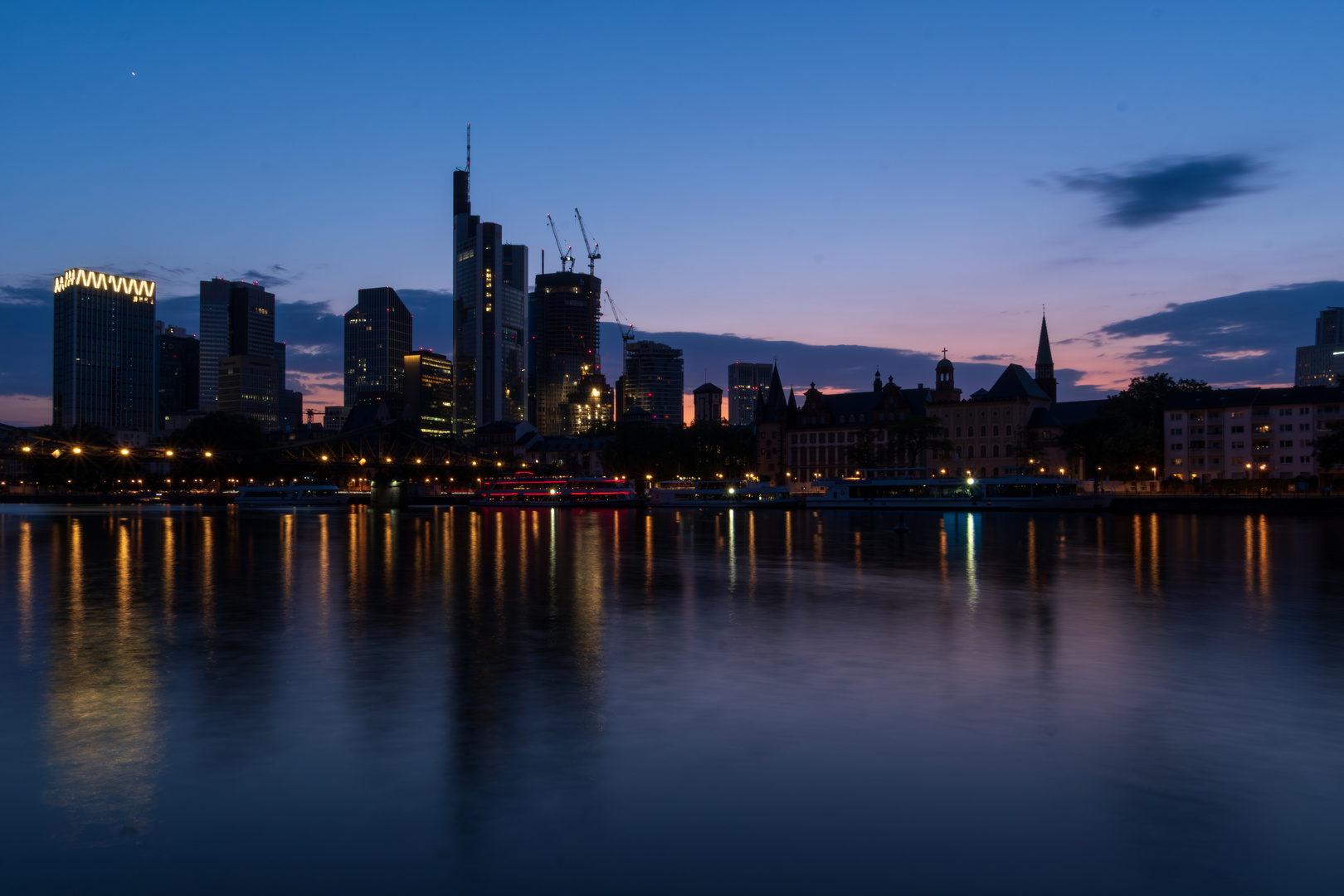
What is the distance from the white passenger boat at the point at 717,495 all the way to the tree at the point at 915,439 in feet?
68.3

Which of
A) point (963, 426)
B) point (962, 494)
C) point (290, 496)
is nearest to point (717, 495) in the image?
point (962, 494)

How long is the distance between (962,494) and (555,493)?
256ft

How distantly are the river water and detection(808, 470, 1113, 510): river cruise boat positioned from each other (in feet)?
311

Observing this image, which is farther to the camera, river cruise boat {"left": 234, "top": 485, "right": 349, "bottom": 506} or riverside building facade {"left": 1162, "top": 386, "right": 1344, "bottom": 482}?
river cruise boat {"left": 234, "top": 485, "right": 349, "bottom": 506}

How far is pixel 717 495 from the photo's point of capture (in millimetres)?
152625

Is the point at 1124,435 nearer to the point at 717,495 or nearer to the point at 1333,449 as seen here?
the point at 1333,449

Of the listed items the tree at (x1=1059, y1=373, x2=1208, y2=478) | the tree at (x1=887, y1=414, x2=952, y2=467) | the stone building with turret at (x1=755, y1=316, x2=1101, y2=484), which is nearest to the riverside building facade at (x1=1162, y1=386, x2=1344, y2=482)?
the tree at (x1=1059, y1=373, x2=1208, y2=478)

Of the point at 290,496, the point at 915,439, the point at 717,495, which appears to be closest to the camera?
the point at 717,495

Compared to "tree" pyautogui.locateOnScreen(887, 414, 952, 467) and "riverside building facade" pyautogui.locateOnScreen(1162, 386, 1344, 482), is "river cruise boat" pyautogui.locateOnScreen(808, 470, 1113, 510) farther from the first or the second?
"riverside building facade" pyautogui.locateOnScreen(1162, 386, 1344, 482)

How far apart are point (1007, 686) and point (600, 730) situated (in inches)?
308

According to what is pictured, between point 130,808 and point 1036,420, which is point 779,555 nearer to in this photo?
point 130,808

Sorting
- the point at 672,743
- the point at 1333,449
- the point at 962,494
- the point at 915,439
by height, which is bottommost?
the point at 962,494

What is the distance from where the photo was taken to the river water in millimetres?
8867

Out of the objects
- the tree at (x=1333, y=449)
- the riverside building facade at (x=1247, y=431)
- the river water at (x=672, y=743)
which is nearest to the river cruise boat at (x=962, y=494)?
the tree at (x=1333, y=449)
